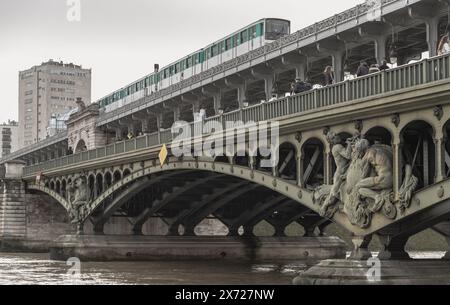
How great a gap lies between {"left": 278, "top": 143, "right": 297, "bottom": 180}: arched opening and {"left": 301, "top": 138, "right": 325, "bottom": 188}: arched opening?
553mm

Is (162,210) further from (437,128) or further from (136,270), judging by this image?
(437,128)

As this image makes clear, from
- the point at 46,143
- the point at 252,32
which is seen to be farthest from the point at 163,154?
the point at 46,143

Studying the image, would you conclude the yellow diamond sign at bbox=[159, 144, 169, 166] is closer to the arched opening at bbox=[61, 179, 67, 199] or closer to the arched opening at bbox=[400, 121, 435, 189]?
the arched opening at bbox=[400, 121, 435, 189]

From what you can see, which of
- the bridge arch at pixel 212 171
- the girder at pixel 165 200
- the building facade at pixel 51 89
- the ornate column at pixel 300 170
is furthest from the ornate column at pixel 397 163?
the building facade at pixel 51 89

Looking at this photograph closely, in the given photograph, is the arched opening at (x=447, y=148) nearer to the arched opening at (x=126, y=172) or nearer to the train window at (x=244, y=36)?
the train window at (x=244, y=36)

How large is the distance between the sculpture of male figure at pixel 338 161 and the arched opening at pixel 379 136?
2.83ft

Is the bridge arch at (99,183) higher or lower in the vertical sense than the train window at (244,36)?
lower

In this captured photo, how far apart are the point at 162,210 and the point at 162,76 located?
10232 mm

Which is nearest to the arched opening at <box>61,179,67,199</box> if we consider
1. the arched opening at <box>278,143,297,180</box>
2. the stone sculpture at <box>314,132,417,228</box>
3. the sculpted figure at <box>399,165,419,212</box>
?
the arched opening at <box>278,143,297,180</box>

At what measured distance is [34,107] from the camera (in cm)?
19988

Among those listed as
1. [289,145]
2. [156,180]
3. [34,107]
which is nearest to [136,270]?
[156,180]

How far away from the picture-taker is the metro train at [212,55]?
48.7m

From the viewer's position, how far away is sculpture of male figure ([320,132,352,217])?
30578mm

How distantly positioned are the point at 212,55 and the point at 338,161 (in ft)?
86.5
